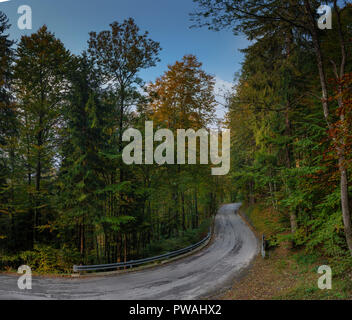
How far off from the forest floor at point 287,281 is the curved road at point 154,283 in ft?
2.92

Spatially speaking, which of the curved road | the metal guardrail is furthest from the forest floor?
the metal guardrail

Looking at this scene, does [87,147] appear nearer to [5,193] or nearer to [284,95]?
[5,193]

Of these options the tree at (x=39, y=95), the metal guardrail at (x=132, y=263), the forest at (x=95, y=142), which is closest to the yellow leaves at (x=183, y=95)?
the forest at (x=95, y=142)

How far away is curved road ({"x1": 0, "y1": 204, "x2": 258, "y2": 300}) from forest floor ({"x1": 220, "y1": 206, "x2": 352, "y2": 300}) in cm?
89

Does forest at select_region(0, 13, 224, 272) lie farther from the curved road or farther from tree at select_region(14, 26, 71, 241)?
the curved road

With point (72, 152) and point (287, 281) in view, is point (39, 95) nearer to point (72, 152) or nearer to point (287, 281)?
point (72, 152)

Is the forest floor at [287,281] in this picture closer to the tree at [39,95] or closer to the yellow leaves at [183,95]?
the yellow leaves at [183,95]

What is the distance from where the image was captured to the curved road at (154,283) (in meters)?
7.43

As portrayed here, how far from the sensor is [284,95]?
27.8 feet

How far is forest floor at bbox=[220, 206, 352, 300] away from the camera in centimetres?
529

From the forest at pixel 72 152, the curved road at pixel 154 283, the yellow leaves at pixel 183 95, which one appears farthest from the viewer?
the yellow leaves at pixel 183 95

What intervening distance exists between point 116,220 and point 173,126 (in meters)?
7.66

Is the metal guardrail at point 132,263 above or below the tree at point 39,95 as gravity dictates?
below

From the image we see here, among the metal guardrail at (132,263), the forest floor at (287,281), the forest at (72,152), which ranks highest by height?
the forest at (72,152)
